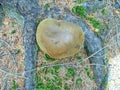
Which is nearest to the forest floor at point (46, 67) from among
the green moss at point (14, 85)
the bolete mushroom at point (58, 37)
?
the green moss at point (14, 85)

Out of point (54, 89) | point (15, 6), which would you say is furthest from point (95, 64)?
point (15, 6)

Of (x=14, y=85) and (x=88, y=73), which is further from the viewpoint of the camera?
(x=88, y=73)

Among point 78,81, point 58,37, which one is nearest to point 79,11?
point 58,37

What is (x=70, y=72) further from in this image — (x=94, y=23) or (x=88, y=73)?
(x=94, y=23)

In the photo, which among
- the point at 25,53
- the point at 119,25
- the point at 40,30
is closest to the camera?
the point at 40,30

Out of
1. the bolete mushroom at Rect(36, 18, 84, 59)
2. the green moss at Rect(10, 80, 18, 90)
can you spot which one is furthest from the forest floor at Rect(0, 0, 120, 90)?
the bolete mushroom at Rect(36, 18, 84, 59)

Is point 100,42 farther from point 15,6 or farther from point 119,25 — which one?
point 15,6

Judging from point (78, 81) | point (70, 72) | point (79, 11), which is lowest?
point (78, 81)

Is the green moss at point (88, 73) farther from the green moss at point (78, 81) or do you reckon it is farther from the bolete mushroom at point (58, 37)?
the bolete mushroom at point (58, 37)

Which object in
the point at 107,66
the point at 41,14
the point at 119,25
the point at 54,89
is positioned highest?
the point at 41,14
